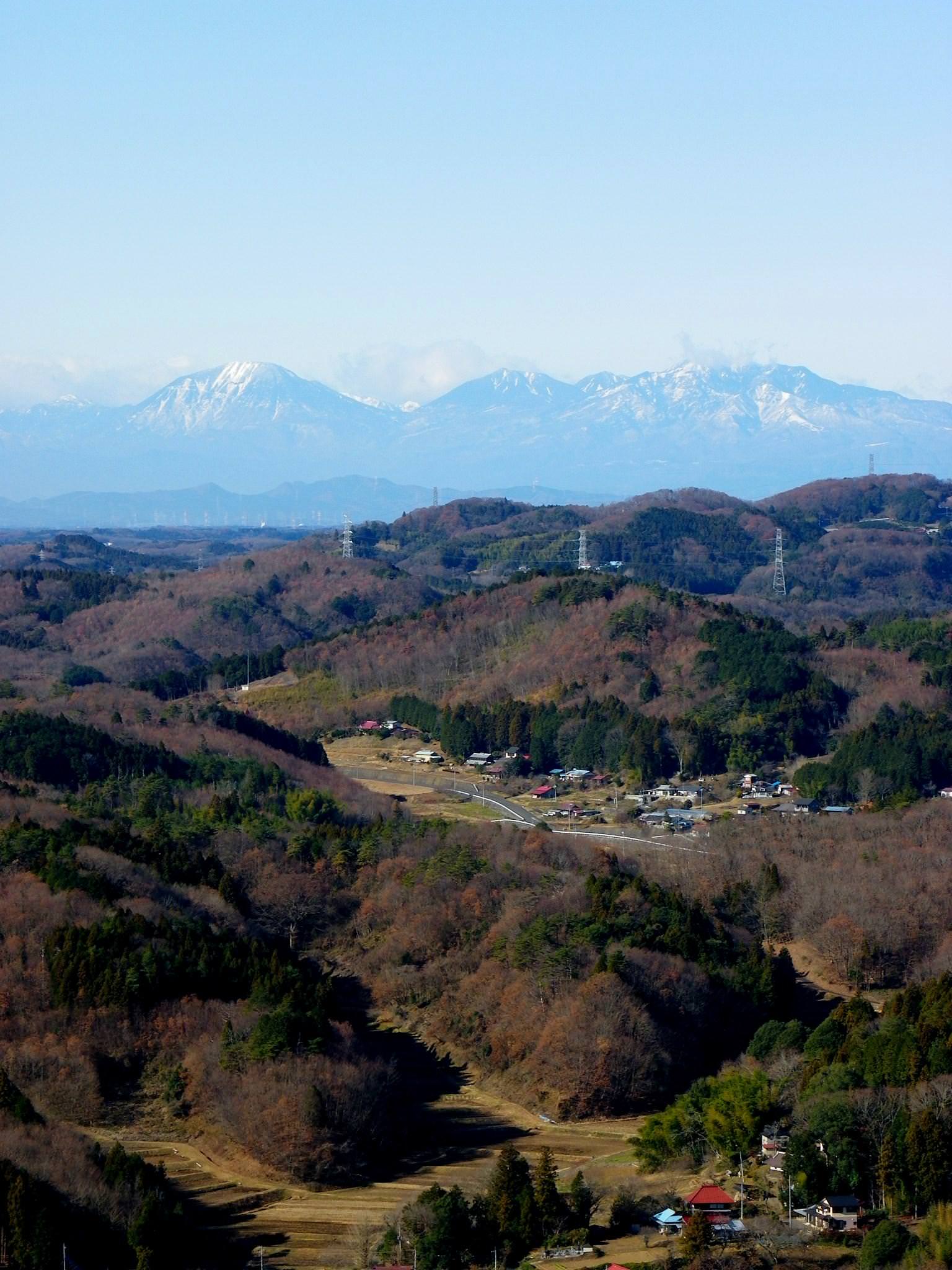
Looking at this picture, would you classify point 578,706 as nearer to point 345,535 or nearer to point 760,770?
point 760,770

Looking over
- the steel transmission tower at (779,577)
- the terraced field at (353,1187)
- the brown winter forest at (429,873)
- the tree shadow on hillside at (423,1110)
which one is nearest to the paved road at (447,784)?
the brown winter forest at (429,873)

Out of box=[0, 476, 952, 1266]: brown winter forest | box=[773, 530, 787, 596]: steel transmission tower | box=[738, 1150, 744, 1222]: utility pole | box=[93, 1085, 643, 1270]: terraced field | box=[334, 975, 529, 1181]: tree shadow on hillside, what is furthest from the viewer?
box=[773, 530, 787, 596]: steel transmission tower

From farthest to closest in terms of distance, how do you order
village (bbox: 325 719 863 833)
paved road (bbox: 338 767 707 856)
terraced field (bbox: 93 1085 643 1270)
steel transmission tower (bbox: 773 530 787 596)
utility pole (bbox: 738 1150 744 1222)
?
steel transmission tower (bbox: 773 530 787 596) < village (bbox: 325 719 863 833) < paved road (bbox: 338 767 707 856) < utility pole (bbox: 738 1150 744 1222) < terraced field (bbox: 93 1085 643 1270)

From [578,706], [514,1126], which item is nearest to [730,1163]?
[514,1126]

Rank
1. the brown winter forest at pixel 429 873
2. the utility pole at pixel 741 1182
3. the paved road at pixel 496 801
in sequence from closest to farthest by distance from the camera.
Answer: the utility pole at pixel 741 1182 → the brown winter forest at pixel 429 873 → the paved road at pixel 496 801

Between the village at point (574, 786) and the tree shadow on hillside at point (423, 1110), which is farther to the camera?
the village at point (574, 786)

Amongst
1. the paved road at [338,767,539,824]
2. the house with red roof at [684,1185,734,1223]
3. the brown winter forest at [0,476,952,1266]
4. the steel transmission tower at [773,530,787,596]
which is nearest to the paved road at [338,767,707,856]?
the paved road at [338,767,539,824]

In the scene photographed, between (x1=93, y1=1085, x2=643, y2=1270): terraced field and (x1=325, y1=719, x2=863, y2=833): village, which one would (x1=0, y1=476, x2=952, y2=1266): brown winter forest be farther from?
(x1=93, y1=1085, x2=643, y2=1270): terraced field

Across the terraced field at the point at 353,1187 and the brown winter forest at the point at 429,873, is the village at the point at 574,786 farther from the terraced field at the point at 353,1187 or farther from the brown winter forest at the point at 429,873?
the terraced field at the point at 353,1187
